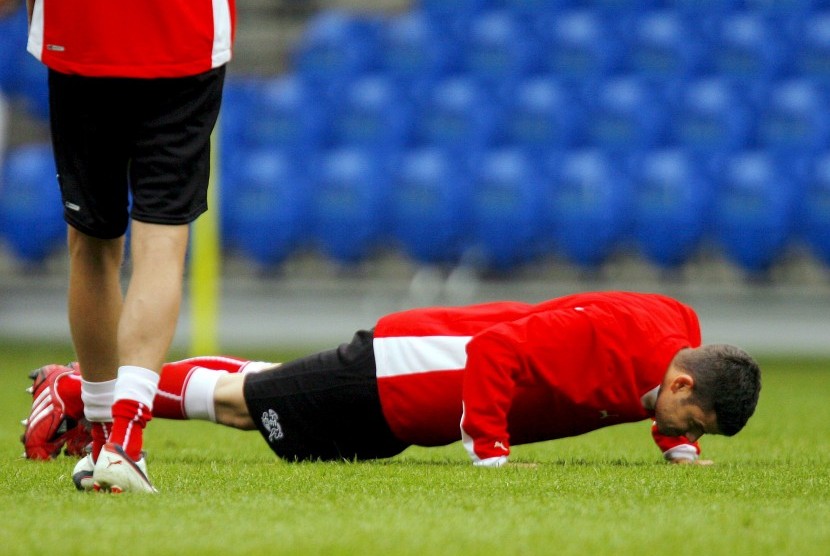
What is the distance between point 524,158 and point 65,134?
6.64 m

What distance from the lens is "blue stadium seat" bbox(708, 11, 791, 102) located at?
8.73m

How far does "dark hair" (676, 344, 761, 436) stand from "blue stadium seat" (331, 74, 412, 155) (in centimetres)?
662

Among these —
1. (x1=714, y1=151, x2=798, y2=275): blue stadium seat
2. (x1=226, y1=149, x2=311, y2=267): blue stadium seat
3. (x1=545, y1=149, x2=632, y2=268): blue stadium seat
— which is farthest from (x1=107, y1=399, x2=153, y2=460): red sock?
(x1=226, y1=149, x2=311, y2=267): blue stadium seat

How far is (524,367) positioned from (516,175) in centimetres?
595

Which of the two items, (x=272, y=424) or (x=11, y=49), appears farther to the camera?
(x=11, y=49)

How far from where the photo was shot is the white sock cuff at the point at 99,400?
2502 mm

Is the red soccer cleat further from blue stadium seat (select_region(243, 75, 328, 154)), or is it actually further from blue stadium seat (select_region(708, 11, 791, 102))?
blue stadium seat (select_region(708, 11, 791, 102))

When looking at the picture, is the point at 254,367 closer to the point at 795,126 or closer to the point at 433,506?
the point at 433,506

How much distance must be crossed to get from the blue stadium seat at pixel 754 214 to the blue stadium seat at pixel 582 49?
1279 mm

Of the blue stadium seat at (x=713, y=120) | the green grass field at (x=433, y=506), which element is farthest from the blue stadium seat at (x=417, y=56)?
the green grass field at (x=433, y=506)

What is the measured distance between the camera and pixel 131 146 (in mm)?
2316

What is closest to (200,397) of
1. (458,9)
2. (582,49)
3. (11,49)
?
(582,49)

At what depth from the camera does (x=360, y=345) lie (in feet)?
9.61

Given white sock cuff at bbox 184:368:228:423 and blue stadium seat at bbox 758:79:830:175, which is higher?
blue stadium seat at bbox 758:79:830:175
